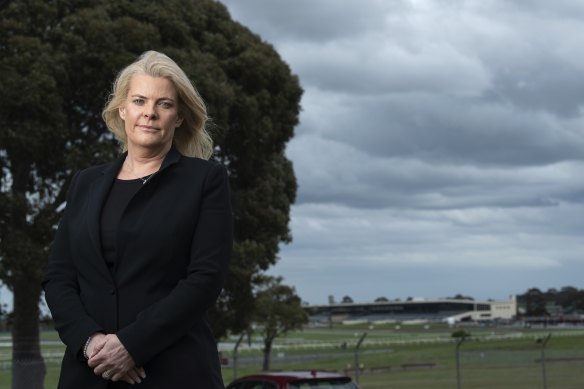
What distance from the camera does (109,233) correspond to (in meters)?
3.18

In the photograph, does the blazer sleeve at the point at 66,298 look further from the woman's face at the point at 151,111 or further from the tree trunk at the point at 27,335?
the tree trunk at the point at 27,335

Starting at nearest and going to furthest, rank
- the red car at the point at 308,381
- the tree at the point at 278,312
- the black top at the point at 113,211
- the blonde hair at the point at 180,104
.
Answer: the black top at the point at 113,211 → the blonde hair at the point at 180,104 → the red car at the point at 308,381 → the tree at the point at 278,312

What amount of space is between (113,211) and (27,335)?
62.5 ft

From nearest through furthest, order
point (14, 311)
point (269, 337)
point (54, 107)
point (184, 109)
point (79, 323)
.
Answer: point (79, 323) → point (184, 109) → point (54, 107) → point (14, 311) → point (269, 337)

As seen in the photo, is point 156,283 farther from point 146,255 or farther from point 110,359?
point 110,359

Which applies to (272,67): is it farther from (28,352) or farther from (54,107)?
(28,352)

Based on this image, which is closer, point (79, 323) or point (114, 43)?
point (79, 323)

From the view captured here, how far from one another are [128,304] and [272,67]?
20880mm

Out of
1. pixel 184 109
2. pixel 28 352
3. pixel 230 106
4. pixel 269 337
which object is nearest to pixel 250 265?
pixel 230 106

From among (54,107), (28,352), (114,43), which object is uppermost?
(114,43)

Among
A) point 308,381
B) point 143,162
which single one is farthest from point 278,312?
point 143,162

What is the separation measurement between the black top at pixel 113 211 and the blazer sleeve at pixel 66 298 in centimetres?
16

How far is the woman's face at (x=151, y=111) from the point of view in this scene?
327 cm

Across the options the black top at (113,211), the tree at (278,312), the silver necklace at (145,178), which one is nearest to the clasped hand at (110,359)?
the black top at (113,211)
